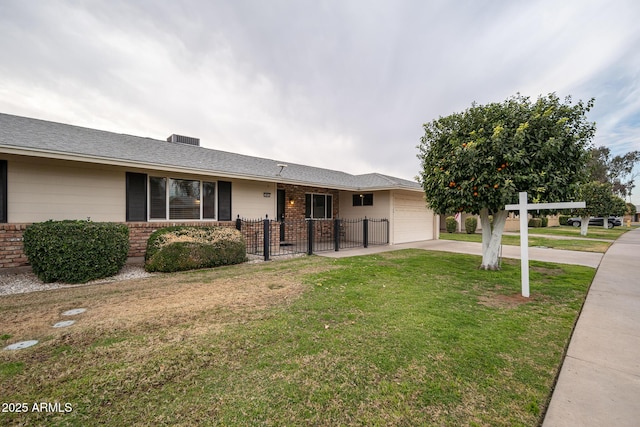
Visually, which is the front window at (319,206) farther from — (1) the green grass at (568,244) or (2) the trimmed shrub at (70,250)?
(2) the trimmed shrub at (70,250)

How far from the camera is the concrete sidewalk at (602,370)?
195 cm

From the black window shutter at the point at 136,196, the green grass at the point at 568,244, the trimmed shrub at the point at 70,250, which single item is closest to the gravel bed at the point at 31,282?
the trimmed shrub at the point at 70,250

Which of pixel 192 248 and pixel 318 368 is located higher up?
pixel 192 248

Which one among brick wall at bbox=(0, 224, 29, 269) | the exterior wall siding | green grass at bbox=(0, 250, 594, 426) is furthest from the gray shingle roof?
green grass at bbox=(0, 250, 594, 426)

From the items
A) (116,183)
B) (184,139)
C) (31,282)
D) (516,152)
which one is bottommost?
(31,282)

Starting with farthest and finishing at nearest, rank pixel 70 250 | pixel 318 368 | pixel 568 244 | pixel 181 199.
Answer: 1. pixel 568 244
2. pixel 181 199
3. pixel 70 250
4. pixel 318 368

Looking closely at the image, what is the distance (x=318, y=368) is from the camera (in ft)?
8.21

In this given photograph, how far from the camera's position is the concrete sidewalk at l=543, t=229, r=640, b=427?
195 cm

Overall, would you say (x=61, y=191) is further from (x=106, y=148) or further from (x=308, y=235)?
(x=308, y=235)

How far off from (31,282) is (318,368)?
6664 mm

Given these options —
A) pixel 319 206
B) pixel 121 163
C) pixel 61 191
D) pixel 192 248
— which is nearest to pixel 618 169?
pixel 319 206

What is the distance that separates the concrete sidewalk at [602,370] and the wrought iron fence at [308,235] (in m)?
7.10

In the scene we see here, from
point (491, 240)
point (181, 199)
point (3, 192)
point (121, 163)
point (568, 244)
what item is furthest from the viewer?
point (568, 244)

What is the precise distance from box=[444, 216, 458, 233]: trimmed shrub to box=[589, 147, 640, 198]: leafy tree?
120 feet
